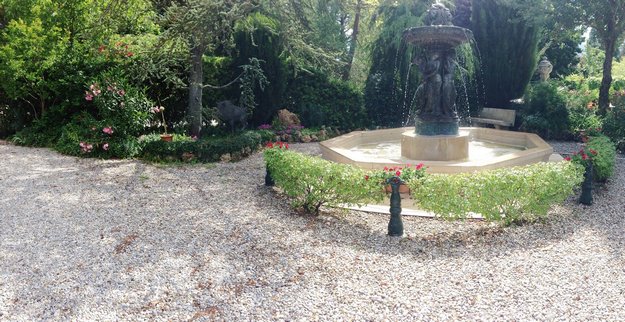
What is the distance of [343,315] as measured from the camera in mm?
4074

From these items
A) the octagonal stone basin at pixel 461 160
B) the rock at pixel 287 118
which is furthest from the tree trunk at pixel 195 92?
the octagonal stone basin at pixel 461 160

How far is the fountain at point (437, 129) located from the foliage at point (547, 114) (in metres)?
3.09

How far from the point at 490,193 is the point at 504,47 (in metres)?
12.1

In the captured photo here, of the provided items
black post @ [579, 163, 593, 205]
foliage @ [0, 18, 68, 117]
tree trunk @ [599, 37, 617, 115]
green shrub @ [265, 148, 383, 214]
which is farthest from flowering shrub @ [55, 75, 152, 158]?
tree trunk @ [599, 37, 617, 115]

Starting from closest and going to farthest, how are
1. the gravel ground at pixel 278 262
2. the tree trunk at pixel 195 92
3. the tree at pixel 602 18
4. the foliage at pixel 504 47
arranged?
the gravel ground at pixel 278 262
the tree trunk at pixel 195 92
the tree at pixel 602 18
the foliage at pixel 504 47

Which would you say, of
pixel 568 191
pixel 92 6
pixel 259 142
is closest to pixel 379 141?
pixel 259 142

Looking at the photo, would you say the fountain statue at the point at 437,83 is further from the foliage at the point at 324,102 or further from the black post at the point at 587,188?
the foliage at the point at 324,102

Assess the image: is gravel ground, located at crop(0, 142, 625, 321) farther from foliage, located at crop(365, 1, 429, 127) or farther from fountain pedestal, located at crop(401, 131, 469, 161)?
foliage, located at crop(365, 1, 429, 127)

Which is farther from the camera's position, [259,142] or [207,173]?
[259,142]

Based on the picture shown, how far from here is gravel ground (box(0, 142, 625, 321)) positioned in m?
4.21

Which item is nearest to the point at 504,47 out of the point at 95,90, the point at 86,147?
the point at 95,90

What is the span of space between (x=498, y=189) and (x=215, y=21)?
22.3ft

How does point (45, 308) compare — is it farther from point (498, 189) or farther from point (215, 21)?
point (215, 21)

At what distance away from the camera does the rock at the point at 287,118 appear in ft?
48.7
